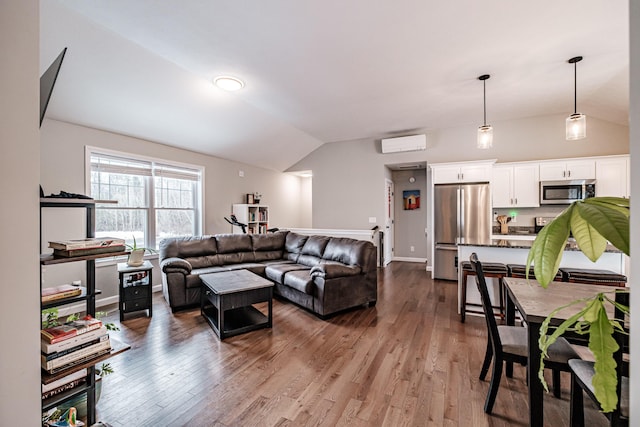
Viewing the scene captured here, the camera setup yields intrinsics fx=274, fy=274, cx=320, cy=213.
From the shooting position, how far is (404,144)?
5.61 metres

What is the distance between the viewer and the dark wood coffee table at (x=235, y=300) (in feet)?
9.30

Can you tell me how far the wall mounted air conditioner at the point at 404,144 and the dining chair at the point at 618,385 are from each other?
467 centimetres

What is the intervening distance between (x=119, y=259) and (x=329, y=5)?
4.27 metres

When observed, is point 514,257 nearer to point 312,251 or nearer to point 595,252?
point 312,251

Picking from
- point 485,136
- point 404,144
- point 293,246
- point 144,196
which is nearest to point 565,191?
point 485,136

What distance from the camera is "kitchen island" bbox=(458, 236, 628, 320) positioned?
9.41 ft

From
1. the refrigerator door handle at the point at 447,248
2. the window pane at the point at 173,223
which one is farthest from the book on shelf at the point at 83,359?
the refrigerator door handle at the point at 447,248

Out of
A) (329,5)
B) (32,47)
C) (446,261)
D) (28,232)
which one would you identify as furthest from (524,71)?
(28,232)

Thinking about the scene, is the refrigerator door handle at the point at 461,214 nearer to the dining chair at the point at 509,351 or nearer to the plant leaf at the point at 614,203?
the dining chair at the point at 509,351

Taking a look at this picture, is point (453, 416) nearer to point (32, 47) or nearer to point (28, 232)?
point (28, 232)

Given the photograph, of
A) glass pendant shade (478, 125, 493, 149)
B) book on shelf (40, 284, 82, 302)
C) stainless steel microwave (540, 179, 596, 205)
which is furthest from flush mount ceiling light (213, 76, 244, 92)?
stainless steel microwave (540, 179, 596, 205)

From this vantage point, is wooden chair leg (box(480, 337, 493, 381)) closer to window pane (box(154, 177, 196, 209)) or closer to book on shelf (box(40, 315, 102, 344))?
book on shelf (box(40, 315, 102, 344))

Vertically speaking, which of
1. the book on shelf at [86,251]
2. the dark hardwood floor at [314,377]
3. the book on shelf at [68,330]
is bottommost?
the dark hardwood floor at [314,377]

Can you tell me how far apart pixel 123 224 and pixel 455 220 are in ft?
18.0
